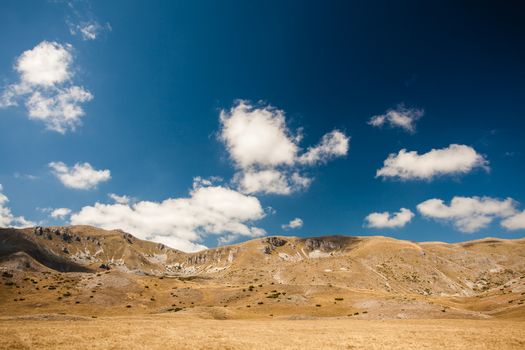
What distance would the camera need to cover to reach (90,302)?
281 feet

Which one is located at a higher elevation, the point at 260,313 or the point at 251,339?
the point at 251,339

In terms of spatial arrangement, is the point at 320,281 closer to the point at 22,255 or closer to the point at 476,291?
the point at 476,291

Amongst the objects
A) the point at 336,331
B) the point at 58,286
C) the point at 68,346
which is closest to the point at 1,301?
the point at 58,286

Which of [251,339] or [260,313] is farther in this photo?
[260,313]

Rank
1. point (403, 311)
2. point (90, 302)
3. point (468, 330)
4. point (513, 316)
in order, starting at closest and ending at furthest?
point (468, 330), point (513, 316), point (403, 311), point (90, 302)

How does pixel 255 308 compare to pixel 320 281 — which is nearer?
pixel 255 308

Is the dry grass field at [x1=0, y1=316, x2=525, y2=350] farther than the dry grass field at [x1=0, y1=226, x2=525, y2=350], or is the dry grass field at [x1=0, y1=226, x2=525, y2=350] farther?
the dry grass field at [x1=0, y1=226, x2=525, y2=350]

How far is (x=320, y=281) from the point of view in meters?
160

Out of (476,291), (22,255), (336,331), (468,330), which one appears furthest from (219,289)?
(476,291)

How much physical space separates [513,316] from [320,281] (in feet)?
361

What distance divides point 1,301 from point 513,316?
111307 mm

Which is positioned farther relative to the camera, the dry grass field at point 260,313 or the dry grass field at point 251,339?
the dry grass field at point 260,313

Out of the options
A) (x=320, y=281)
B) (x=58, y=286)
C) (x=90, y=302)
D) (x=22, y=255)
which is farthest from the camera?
(x=22, y=255)

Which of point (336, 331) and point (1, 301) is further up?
point (336, 331)
